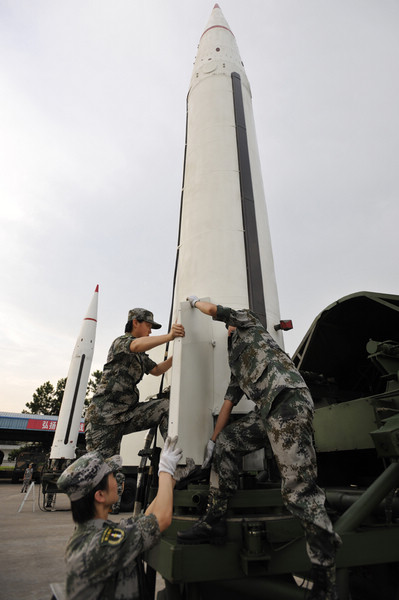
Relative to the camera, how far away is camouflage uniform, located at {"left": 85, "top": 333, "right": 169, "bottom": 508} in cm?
275

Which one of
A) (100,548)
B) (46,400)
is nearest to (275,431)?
(100,548)

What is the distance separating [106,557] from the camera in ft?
4.32

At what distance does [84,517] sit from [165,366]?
5.63ft

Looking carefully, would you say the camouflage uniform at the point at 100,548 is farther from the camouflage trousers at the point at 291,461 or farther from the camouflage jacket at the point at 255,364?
the camouflage jacket at the point at 255,364

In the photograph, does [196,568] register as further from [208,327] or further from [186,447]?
[208,327]

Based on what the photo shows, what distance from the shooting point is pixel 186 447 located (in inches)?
97.7

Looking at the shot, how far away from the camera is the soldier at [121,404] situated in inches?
107

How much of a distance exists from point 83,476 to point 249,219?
10.4ft

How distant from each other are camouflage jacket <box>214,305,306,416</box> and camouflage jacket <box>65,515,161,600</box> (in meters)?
1.01

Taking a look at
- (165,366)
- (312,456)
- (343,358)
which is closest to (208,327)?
(165,366)

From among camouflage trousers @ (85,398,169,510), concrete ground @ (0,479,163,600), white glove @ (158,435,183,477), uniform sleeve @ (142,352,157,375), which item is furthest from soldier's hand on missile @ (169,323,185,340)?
concrete ground @ (0,479,163,600)

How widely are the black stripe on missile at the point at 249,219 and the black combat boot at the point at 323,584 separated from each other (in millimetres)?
1997

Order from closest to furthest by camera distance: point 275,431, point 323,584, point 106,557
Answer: point 106,557, point 323,584, point 275,431

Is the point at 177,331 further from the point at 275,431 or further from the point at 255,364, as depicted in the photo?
the point at 275,431
